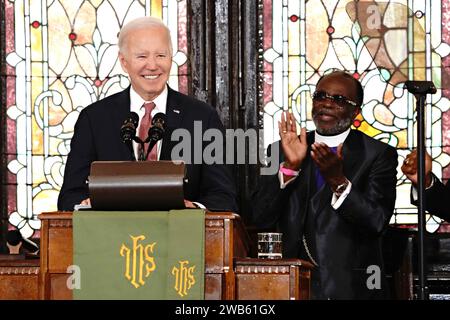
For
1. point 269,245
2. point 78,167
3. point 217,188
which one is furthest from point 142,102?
point 269,245

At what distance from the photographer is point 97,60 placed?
743cm

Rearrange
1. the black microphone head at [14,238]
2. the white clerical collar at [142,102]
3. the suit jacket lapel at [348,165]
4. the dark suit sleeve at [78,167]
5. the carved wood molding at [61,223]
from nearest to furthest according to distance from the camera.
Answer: the carved wood molding at [61,223], the dark suit sleeve at [78,167], the white clerical collar at [142,102], the suit jacket lapel at [348,165], the black microphone head at [14,238]

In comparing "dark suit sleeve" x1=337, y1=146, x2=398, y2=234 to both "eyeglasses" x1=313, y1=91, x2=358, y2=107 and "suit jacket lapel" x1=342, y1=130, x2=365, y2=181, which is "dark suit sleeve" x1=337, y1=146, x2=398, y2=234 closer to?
"suit jacket lapel" x1=342, y1=130, x2=365, y2=181

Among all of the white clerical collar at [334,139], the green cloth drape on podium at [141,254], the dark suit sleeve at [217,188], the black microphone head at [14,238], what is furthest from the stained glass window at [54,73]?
the green cloth drape on podium at [141,254]

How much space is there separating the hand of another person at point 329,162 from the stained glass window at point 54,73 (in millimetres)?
1842

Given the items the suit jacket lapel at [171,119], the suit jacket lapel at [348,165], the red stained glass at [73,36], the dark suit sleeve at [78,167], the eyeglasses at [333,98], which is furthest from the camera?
the red stained glass at [73,36]

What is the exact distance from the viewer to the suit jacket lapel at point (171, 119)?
5.33 m

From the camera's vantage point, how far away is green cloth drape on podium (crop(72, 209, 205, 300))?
14.3ft

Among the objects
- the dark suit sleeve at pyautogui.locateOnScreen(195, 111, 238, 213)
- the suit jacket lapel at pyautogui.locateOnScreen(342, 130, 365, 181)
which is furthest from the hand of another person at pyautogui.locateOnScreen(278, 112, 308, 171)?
the dark suit sleeve at pyautogui.locateOnScreen(195, 111, 238, 213)

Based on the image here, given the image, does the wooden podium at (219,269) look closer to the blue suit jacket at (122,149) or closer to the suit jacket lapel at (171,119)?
the blue suit jacket at (122,149)

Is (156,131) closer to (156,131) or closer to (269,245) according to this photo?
(156,131)

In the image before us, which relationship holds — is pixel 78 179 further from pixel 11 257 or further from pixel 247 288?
pixel 247 288

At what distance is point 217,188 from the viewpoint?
5.26m

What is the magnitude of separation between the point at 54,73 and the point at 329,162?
2356 mm
